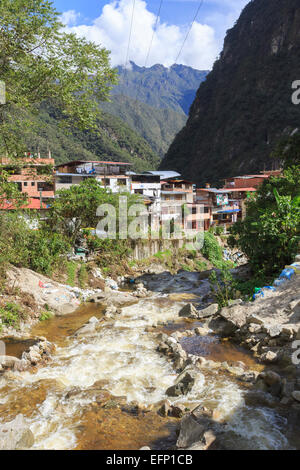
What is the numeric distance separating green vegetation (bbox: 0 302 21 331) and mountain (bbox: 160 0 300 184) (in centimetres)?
5824

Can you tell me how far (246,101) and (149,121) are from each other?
9711 centimetres

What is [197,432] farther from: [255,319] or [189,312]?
[189,312]

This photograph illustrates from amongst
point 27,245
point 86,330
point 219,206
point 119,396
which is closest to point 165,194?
point 219,206

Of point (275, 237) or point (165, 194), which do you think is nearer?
point (275, 237)

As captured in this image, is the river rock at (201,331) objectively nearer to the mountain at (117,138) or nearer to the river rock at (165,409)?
the river rock at (165,409)

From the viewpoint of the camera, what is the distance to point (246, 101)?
72312 mm

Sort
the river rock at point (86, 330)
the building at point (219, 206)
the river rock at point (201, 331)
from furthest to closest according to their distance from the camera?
the building at point (219, 206) → the river rock at point (86, 330) → the river rock at point (201, 331)

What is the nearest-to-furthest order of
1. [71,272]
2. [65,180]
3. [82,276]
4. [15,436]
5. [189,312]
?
[15,436]
[189,312]
[71,272]
[82,276]
[65,180]

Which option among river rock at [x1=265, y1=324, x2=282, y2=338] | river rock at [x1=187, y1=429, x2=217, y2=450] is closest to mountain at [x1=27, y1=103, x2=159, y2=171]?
river rock at [x1=265, y1=324, x2=282, y2=338]

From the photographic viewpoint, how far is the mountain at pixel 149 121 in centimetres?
14625

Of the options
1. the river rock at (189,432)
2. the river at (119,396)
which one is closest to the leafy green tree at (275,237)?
the river at (119,396)

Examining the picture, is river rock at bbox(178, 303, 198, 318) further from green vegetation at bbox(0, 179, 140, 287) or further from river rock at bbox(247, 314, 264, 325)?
green vegetation at bbox(0, 179, 140, 287)

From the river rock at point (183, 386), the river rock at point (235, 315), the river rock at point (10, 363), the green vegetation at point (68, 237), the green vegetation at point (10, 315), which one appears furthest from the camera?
the green vegetation at point (68, 237)

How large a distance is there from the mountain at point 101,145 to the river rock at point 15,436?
192 feet
